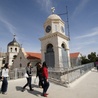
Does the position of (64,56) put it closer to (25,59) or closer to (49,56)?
(49,56)

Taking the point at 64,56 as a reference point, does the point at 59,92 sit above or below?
below

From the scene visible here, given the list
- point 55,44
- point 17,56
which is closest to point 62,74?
point 55,44

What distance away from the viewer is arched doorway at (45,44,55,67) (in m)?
22.4

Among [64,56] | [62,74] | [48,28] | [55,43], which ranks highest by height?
[48,28]

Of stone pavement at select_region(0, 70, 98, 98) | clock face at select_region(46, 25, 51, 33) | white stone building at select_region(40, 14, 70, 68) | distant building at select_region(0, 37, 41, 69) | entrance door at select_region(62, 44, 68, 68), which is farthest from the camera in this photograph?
distant building at select_region(0, 37, 41, 69)

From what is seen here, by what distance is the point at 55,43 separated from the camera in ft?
72.2

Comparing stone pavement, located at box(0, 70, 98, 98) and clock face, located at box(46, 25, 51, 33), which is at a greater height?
clock face, located at box(46, 25, 51, 33)

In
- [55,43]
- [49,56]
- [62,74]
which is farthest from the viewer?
[49,56]

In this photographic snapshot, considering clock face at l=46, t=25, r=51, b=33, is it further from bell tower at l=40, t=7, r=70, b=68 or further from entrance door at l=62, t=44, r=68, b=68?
entrance door at l=62, t=44, r=68, b=68

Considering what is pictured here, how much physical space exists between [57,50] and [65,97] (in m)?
15.8

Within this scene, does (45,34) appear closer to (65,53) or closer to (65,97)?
(65,53)

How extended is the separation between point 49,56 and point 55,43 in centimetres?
299

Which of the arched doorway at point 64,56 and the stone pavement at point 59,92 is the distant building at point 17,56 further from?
the stone pavement at point 59,92

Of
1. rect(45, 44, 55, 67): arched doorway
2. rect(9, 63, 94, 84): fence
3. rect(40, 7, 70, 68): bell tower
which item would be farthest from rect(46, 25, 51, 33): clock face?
rect(9, 63, 94, 84): fence
